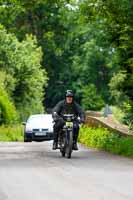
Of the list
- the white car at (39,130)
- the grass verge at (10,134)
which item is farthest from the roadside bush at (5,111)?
the white car at (39,130)

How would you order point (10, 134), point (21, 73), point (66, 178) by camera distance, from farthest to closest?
point (21, 73)
point (10, 134)
point (66, 178)

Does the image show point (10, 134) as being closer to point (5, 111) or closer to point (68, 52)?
point (5, 111)

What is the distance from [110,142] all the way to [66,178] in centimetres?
993

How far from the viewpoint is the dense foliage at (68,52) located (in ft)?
78.6

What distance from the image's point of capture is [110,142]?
24.1m

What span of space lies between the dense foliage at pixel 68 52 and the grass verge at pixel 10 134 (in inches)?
235

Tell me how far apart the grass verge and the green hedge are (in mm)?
10110

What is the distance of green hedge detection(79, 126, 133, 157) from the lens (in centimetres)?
2153

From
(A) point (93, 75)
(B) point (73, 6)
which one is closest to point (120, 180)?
(B) point (73, 6)

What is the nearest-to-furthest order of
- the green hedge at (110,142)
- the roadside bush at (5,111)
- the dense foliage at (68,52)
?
the green hedge at (110,142) → the dense foliage at (68,52) → the roadside bush at (5,111)

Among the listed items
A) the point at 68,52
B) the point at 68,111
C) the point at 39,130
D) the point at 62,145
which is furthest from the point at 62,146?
the point at 68,52

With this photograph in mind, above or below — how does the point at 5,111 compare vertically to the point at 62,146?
below

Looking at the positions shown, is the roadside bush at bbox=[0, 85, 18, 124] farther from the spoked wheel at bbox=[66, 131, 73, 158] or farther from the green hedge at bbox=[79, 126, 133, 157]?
the spoked wheel at bbox=[66, 131, 73, 158]

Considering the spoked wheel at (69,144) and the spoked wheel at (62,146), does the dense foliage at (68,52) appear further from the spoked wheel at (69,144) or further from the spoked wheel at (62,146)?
the spoked wheel at (69,144)
